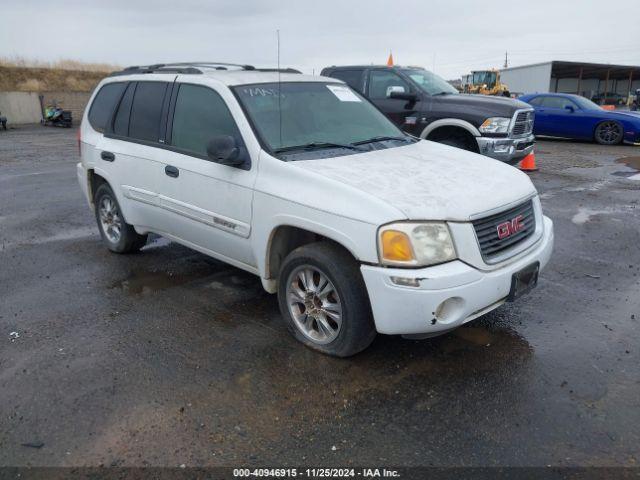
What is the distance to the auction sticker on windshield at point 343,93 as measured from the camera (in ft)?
16.0

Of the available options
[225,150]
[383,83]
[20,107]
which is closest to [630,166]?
[383,83]

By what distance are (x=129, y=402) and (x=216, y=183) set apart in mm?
1718

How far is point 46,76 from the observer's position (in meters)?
41.0

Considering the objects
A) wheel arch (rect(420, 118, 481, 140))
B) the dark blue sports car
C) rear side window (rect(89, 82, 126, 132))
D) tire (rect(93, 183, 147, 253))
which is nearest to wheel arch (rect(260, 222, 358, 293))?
tire (rect(93, 183, 147, 253))

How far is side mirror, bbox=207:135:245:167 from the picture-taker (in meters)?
3.90

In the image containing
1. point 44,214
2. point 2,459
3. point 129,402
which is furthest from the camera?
point 44,214

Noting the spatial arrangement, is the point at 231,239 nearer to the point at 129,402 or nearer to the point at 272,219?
the point at 272,219

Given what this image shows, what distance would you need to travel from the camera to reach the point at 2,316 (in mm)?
4422

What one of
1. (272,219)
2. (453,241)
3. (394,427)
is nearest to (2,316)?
(272,219)

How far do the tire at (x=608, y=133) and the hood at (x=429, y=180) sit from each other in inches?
536

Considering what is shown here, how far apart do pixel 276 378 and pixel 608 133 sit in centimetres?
1573

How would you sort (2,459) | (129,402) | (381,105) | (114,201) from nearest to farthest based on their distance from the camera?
(2,459)
(129,402)
(114,201)
(381,105)

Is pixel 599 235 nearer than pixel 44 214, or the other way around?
pixel 599 235

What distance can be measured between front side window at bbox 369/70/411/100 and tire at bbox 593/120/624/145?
917 centimetres
